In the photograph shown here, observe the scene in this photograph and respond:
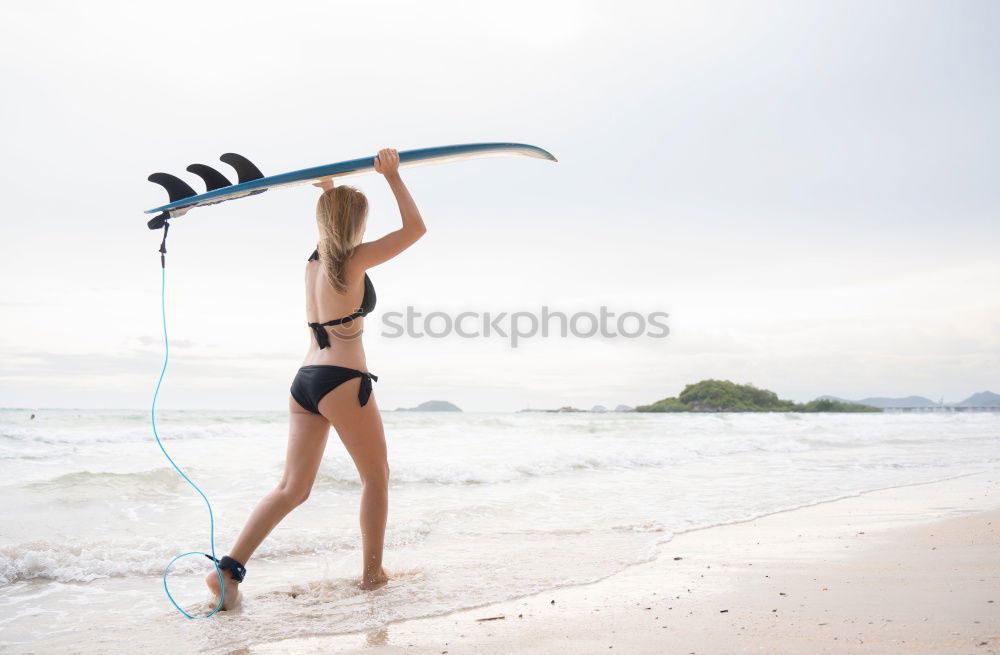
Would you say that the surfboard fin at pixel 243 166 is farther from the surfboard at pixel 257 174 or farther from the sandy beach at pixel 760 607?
the sandy beach at pixel 760 607

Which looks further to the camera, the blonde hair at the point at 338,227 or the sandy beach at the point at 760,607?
the blonde hair at the point at 338,227

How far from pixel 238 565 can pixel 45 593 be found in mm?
1237

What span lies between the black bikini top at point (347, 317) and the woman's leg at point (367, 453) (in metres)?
0.23

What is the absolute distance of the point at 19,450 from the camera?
933 cm

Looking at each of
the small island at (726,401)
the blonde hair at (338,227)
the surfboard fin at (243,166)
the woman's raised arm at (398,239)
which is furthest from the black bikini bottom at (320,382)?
the small island at (726,401)

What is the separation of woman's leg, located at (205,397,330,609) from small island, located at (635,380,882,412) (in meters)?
54.5

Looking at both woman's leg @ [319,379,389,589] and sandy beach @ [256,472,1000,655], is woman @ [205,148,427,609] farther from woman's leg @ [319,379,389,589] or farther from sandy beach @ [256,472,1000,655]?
sandy beach @ [256,472,1000,655]

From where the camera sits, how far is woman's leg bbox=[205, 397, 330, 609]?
3072mm

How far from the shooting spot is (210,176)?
351 centimetres

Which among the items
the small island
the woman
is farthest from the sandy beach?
the small island

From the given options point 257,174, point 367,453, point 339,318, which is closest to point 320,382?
point 339,318

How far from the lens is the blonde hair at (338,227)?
10.0ft

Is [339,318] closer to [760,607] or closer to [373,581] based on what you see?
[373,581]

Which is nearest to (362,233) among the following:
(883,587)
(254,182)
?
(254,182)
